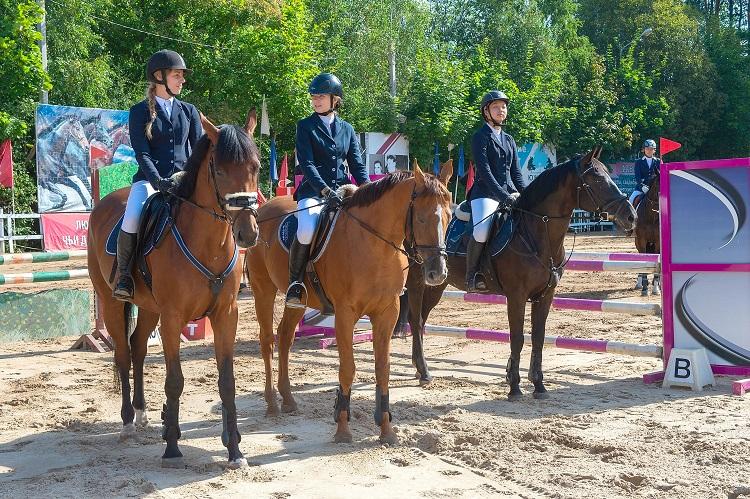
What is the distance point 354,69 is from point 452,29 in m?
9.79

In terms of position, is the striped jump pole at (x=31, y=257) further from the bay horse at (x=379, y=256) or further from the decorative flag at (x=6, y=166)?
the decorative flag at (x=6, y=166)

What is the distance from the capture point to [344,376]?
6812 millimetres

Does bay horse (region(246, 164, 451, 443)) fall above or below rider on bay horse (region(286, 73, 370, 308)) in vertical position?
below

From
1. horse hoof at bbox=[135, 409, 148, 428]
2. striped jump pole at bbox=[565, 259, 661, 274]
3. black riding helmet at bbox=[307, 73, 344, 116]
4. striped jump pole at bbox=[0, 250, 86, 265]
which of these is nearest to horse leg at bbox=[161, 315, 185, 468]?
horse hoof at bbox=[135, 409, 148, 428]

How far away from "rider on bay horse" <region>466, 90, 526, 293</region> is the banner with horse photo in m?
17.7

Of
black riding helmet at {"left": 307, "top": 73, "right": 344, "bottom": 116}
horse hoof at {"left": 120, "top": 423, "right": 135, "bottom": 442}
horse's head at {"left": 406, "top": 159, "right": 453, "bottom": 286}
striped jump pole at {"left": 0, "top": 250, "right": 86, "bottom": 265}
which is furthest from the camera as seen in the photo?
striped jump pole at {"left": 0, "top": 250, "right": 86, "bottom": 265}

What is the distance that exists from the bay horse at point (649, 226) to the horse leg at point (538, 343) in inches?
299

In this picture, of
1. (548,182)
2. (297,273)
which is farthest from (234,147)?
(548,182)

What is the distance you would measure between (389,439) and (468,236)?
3431mm

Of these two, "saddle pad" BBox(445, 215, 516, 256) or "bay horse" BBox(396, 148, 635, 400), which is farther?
"saddle pad" BBox(445, 215, 516, 256)

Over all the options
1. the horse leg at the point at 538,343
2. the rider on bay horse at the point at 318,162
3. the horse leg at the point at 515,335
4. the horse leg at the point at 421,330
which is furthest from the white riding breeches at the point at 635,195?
the rider on bay horse at the point at 318,162

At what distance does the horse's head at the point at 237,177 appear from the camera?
18.8ft

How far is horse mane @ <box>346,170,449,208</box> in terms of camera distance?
21.1ft

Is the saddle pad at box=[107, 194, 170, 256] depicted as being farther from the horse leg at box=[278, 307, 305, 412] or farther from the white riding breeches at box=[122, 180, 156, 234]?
the horse leg at box=[278, 307, 305, 412]
